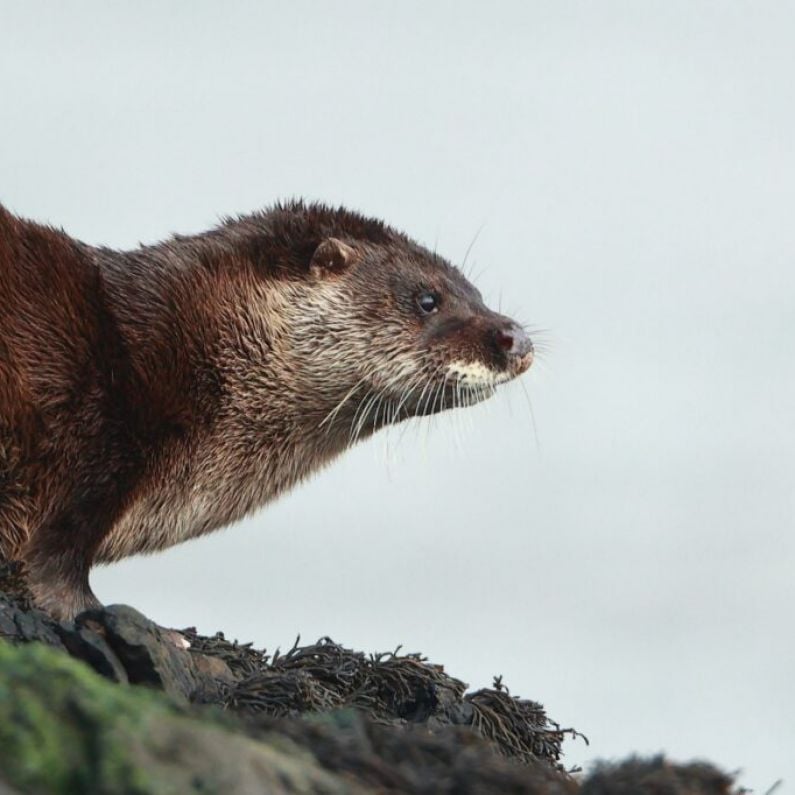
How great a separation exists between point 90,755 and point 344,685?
13.8ft

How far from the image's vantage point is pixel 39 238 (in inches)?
297

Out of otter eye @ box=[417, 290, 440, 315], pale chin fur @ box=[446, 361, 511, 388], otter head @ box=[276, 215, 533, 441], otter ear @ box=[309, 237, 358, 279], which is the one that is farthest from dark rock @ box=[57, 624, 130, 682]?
otter eye @ box=[417, 290, 440, 315]

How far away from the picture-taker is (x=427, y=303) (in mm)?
8023

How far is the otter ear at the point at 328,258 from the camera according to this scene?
7.97 m

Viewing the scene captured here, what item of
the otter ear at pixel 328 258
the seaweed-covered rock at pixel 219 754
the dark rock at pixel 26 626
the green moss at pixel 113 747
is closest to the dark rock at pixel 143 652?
the dark rock at pixel 26 626

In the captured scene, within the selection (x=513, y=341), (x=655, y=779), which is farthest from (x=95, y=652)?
(x=513, y=341)

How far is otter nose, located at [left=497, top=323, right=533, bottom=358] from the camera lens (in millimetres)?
7801

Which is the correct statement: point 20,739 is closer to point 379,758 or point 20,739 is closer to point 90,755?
point 90,755

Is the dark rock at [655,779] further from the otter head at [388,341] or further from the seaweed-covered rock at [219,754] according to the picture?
the otter head at [388,341]

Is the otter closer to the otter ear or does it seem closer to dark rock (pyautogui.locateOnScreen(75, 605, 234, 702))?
the otter ear

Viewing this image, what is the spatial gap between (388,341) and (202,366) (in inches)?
39.1

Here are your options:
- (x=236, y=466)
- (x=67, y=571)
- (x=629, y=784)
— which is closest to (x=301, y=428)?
(x=236, y=466)

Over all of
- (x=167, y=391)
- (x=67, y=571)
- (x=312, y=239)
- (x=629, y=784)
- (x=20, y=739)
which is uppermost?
(x=312, y=239)

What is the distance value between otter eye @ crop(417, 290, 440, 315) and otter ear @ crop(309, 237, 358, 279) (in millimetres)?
432
